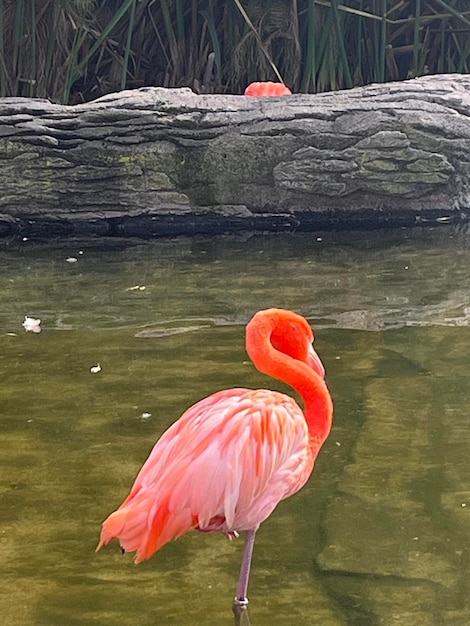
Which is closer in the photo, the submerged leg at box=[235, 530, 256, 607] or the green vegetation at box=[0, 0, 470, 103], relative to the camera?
the submerged leg at box=[235, 530, 256, 607]

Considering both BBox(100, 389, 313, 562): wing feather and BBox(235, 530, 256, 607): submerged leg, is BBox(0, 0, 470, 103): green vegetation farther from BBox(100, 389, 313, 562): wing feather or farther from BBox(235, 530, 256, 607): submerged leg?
BBox(235, 530, 256, 607): submerged leg

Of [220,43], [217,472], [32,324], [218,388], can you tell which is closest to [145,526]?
[217,472]

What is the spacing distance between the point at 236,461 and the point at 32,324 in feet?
7.00

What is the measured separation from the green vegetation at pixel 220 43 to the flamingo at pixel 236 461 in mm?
5220

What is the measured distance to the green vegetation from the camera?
23.1 feet

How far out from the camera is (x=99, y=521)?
7.28 feet

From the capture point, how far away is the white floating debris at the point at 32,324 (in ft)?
12.3

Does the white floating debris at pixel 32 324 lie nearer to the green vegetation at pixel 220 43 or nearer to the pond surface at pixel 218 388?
the pond surface at pixel 218 388

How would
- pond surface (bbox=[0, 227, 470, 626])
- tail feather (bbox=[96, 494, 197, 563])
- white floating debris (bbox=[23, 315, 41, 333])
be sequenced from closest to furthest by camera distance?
1. tail feather (bbox=[96, 494, 197, 563])
2. pond surface (bbox=[0, 227, 470, 626])
3. white floating debris (bbox=[23, 315, 41, 333])

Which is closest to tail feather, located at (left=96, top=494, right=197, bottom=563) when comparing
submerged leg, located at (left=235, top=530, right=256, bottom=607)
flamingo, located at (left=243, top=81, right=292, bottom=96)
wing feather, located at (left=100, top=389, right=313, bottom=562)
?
wing feather, located at (left=100, top=389, right=313, bottom=562)

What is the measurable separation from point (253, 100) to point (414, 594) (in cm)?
405

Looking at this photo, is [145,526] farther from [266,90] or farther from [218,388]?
[266,90]

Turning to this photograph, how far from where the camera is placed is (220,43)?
24.8 feet

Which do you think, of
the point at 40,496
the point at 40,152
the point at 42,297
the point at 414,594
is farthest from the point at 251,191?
the point at 414,594
